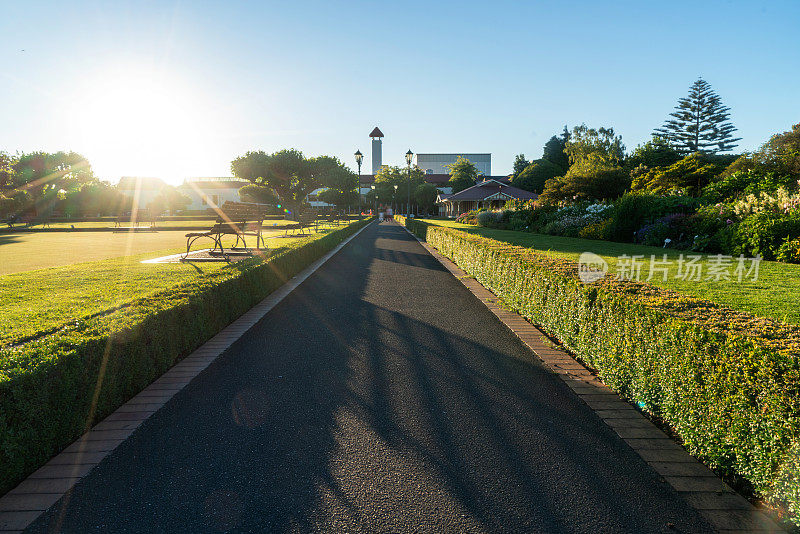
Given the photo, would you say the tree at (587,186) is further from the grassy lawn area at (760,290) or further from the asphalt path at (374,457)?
the asphalt path at (374,457)

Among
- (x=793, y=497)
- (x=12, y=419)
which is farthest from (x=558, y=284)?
(x=12, y=419)

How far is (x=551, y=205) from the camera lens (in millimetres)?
23625

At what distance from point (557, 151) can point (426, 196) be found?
Result: 25.5 metres

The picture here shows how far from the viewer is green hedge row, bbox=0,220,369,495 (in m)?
2.45

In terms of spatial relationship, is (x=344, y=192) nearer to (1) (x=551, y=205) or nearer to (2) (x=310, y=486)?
(1) (x=551, y=205)

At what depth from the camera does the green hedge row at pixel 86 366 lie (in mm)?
2453

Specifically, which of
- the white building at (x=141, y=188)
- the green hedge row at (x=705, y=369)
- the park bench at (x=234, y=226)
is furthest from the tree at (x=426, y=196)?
the green hedge row at (x=705, y=369)

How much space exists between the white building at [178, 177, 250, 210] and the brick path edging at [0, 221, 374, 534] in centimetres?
7886

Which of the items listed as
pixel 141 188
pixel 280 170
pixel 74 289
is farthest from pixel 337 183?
pixel 74 289

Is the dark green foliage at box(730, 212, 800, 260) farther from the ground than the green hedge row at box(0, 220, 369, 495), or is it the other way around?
the dark green foliage at box(730, 212, 800, 260)

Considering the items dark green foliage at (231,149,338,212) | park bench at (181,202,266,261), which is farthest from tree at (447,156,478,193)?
park bench at (181,202,266,261)

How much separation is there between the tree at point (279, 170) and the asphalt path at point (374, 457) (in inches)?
2410

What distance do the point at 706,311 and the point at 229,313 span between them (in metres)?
5.37

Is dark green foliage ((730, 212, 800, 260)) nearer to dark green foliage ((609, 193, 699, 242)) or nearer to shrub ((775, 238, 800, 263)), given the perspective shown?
shrub ((775, 238, 800, 263))
